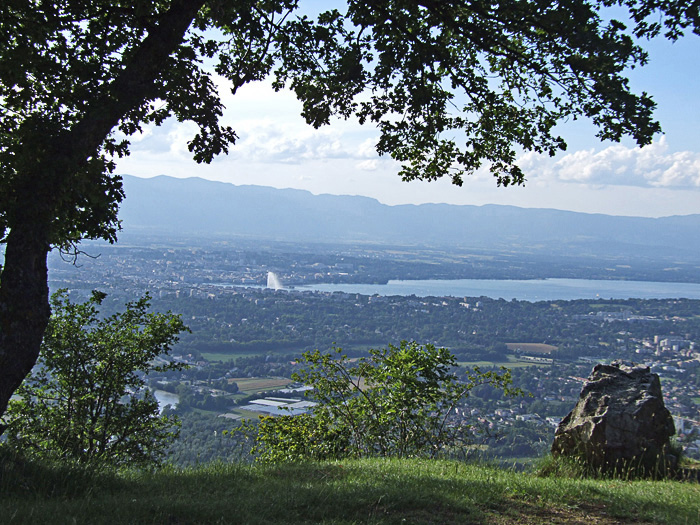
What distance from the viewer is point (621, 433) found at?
709 cm

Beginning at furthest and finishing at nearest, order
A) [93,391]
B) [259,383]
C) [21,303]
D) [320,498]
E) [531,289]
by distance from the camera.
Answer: [531,289], [259,383], [93,391], [21,303], [320,498]

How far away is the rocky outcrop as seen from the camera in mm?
7047

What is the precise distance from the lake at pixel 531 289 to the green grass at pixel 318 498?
211 ft

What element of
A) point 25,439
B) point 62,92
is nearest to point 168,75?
point 62,92

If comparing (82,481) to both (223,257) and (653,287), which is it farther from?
(653,287)

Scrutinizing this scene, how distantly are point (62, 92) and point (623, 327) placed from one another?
52592mm

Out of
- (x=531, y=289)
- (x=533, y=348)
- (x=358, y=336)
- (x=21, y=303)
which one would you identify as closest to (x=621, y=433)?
(x=21, y=303)

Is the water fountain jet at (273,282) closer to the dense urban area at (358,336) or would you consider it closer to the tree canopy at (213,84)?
the dense urban area at (358,336)

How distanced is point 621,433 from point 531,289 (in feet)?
274

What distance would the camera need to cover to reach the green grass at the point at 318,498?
4371 millimetres

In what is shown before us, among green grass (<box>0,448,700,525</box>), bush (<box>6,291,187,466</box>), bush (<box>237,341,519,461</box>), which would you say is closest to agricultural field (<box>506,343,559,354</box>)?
bush (<box>237,341,519,461</box>)

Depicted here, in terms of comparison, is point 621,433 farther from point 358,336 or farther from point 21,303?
point 358,336

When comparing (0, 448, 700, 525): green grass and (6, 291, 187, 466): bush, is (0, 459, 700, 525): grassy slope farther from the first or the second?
(6, 291, 187, 466): bush

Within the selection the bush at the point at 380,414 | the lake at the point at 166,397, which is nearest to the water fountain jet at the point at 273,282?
the lake at the point at 166,397
